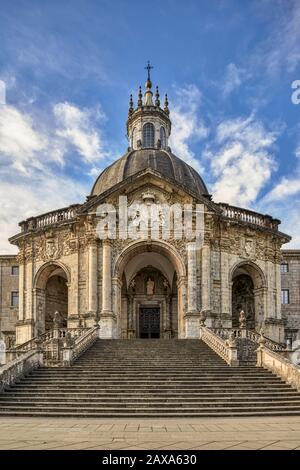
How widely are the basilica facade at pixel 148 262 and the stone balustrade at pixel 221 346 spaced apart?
3.02 m

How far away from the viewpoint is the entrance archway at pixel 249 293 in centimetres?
3419

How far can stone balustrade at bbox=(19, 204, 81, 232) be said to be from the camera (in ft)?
112

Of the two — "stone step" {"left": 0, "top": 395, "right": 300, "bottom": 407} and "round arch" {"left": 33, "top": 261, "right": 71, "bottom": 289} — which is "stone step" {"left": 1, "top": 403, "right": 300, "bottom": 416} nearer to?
"stone step" {"left": 0, "top": 395, "right": 300, "bottom": 407}

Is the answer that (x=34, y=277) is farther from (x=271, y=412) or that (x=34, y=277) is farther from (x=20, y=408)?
(x=271, y=412)

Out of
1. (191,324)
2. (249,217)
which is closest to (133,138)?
(249,217)

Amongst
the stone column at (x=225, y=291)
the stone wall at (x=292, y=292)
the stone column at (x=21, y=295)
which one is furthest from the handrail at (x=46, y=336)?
the stone wall at (x=292, y=292)

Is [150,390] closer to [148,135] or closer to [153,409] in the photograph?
[153,409]

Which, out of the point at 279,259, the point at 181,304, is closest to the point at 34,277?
the point at 181,304

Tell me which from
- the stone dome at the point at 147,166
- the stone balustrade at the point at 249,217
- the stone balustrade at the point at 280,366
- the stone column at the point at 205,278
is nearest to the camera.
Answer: the stone balustrade at the point at 280,366

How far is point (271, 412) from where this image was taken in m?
16.5

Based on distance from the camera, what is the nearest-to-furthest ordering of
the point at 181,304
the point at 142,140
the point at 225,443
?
the point at 225,443 → the point at 181,304 → the point at 142,140

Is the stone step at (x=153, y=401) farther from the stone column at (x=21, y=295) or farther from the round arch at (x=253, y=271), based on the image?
the stone column at (x=21, y=295)

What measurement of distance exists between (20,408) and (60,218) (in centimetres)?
1905
